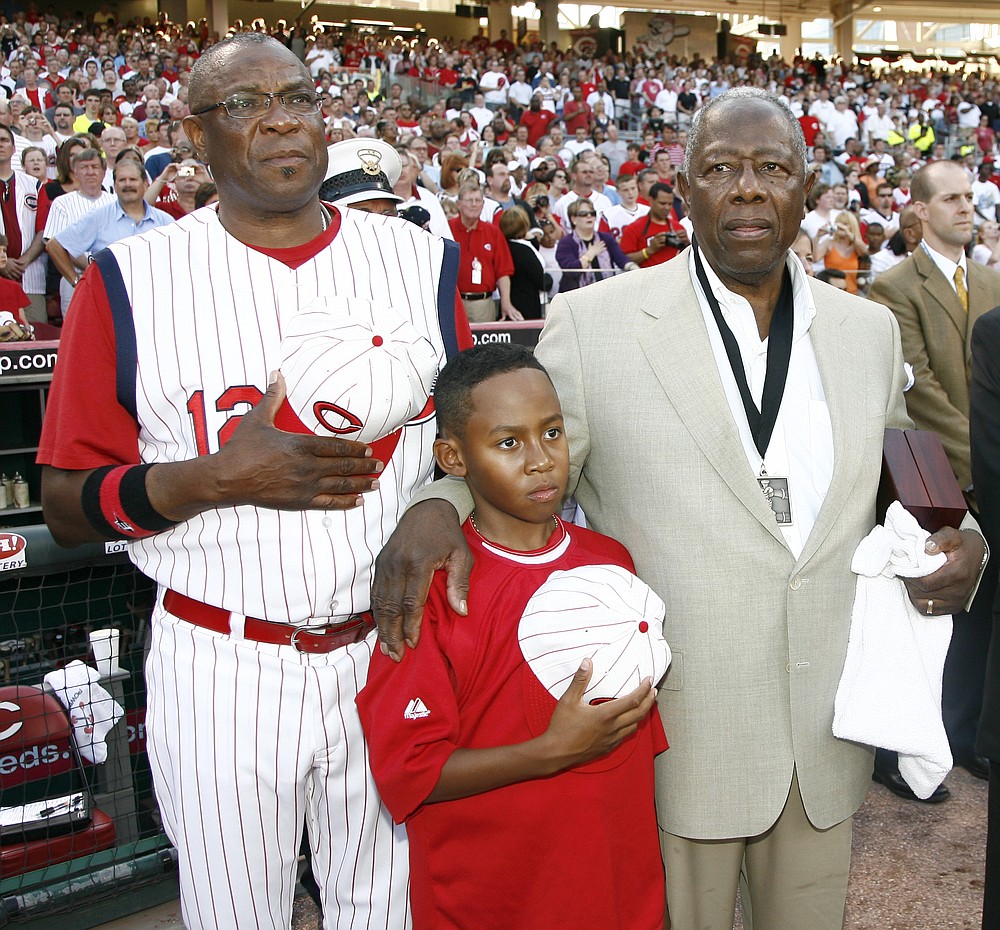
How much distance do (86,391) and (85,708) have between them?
5.20 ft

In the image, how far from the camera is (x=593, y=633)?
1.67 m

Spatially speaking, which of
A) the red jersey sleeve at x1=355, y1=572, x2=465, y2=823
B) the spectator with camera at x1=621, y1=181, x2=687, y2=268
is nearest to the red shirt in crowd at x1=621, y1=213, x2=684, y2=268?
the spectator with camera at x1=621, y1=181, x2=687, y2=268

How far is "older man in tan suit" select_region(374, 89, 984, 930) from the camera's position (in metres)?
1.94

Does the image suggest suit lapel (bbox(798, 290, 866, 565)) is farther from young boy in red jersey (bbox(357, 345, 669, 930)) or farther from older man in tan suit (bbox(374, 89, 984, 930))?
young boy in red jersey (bbox(357, 345, 669, 930))

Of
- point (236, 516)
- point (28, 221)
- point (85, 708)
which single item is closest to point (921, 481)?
point (236, 516)

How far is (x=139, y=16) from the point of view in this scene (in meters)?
30.7

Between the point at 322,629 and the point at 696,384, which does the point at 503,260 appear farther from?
the point at 322,629

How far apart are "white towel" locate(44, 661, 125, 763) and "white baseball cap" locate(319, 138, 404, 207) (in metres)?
2.26

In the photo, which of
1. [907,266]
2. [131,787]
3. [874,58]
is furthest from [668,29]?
[131,787]

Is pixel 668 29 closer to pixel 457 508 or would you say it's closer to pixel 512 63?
pixel 512 63

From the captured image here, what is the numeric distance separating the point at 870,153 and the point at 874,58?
945 inches

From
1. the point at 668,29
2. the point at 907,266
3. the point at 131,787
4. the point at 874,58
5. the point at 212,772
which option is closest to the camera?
the point at 212,772

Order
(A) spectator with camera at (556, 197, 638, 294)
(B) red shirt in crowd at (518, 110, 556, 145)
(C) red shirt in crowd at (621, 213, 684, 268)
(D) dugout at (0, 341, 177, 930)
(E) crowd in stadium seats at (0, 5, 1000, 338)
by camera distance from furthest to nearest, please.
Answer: (B) red shirt in crowd at (518, 110, 556, 145), (C) red shirt in crowd at (621, 213, 684, 268), (A) spectator with camera at (556, 197, 638, 294), (E) crowd in stadium seats at (0, 5, 1000, 338), (D) dugout at (0, 341, 177, 930)

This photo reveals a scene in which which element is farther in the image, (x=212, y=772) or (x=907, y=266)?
(x=907, y=266)
